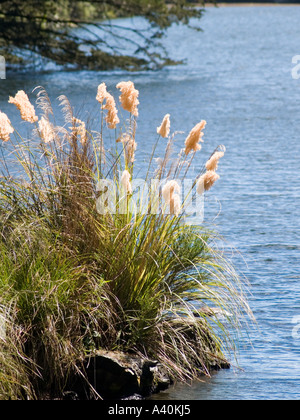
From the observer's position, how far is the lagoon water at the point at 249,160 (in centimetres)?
565

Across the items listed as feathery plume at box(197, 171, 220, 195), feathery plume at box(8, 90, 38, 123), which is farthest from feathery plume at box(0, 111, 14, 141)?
feathery plume at box(197, 171, 220, 195)

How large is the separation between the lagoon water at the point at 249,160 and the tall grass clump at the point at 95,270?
1.18 ft

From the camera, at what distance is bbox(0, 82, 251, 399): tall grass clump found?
4.93 metres

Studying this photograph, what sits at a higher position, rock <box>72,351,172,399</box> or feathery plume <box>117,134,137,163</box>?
feathery plume <box>117,134,137,163</box>

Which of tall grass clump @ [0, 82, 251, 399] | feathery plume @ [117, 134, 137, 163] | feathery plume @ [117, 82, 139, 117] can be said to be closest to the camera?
tall grass clump @ [0, 82, 251, 399]

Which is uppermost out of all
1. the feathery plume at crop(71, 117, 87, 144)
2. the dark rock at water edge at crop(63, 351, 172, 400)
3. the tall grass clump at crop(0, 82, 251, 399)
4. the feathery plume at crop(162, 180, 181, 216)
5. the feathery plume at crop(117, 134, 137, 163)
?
the feathery plume at crop(71, 117, 87, 144)

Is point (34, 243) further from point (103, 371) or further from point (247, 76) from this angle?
point (247, 76)

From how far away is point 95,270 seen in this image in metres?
5.36

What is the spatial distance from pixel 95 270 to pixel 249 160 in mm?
7974

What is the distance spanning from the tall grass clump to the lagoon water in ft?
1.18

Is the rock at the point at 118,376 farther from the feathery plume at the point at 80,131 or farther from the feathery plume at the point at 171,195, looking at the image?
the feathery plume at the point at 80,131

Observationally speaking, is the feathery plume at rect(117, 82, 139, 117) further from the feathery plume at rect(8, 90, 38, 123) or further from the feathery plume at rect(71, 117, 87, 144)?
the feathery plume at rect(8, 90, 38, 123)

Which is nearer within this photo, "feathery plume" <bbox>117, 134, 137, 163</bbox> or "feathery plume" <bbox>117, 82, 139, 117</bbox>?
"feathery plume" <bbox>117, 82, 139, 117</bbox>

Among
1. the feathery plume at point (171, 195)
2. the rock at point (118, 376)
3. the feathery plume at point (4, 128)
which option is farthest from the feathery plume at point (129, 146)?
the rock at point (118, 376)
